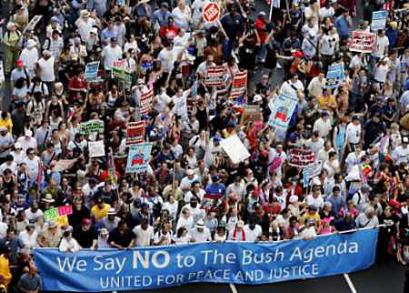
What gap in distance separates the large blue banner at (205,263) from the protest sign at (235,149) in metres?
2.56

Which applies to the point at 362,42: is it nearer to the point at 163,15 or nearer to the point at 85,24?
the point at 163,15

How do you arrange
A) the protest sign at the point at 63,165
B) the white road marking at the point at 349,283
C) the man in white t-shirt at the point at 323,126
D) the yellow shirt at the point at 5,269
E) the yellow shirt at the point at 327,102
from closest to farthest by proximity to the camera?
the yellow shirt at the point at 5,269 → the white road marking at the point at 349,283 → the protest sign at the point at 63,165 → the man in white t-shirt at the point at 323,126 → the yellow shirt at the point at 327,102

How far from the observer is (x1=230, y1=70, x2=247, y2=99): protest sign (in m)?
30.6

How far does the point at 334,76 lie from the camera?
31656 mm

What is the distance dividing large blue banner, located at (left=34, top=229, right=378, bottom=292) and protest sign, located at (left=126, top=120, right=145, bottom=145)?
323 centimetres

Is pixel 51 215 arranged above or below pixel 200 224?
above

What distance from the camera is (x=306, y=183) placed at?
93.7 ft

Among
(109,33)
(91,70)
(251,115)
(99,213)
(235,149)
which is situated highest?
(109,33)

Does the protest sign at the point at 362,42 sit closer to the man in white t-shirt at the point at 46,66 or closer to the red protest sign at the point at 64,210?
the man in white t-shirt at the point at 46,66

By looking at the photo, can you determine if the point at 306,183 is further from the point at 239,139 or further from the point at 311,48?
the point at 311,48

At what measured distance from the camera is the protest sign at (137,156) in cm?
2769

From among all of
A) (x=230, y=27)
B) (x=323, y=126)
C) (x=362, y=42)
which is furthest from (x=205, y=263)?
(x=362, y=42)

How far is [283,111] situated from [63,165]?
16.0 ft

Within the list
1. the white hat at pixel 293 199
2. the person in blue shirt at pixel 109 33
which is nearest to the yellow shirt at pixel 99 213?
the white hat at pixel 293 199
